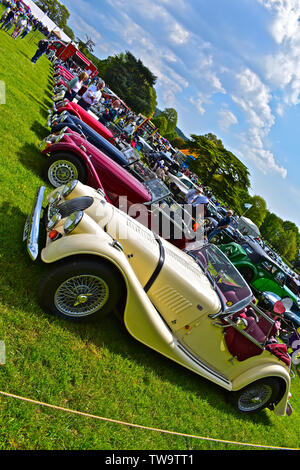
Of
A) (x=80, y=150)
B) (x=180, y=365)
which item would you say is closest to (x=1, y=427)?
(x=180, y=365)

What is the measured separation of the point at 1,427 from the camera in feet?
7.54

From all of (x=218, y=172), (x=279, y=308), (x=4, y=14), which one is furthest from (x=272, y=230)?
(x=279, y=308)

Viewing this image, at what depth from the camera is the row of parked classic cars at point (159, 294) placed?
139 inches

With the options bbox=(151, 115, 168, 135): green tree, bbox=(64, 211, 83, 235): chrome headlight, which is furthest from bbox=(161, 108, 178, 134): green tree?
bbox=(64, 211, 83, 235): chrome headlight

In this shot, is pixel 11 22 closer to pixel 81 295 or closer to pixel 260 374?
pixel 81 295

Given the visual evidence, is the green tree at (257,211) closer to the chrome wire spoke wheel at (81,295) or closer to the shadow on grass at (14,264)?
the shadow on grass at (14,264)

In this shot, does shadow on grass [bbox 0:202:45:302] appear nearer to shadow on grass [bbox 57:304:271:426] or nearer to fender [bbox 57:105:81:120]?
shadow on grass [bbox 57:304:271:426]

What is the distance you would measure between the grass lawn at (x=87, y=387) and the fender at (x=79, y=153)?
1.49 metres

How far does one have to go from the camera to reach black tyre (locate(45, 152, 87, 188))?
6.60 metres

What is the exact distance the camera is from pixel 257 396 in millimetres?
4668

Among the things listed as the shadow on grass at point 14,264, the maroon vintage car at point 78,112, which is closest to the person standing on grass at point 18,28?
the maroon vintage car at point 78,112

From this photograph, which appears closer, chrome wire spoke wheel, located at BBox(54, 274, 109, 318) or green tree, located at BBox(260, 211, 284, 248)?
chrome wire spoke wheel, located at BBox(54, 274, 109, 318)
